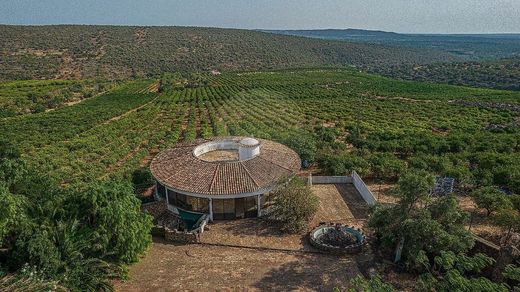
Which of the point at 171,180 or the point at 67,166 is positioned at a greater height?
the point at 171,180

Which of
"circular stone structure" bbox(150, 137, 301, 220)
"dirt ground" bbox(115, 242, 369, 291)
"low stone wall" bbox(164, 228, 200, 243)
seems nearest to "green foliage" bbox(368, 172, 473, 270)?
"dirt ground" bbox(115, 242, 369, 291)

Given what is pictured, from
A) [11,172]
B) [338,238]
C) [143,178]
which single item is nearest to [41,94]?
[143,178]

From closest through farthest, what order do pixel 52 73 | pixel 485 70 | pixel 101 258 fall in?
pixel 101 258
pixel 52 73
pixel 485 70

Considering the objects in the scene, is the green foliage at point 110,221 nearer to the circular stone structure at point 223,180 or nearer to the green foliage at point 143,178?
the circular stone structure at point 223,180

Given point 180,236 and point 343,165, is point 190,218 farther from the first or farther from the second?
point 343,165

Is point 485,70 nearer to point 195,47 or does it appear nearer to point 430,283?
point 195,47

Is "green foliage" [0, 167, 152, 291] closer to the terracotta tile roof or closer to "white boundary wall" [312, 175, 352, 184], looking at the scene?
the terracotta tile roof

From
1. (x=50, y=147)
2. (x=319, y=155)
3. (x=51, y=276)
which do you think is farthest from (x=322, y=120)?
(x=51, y=276)
